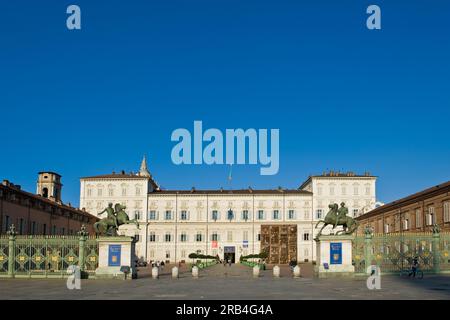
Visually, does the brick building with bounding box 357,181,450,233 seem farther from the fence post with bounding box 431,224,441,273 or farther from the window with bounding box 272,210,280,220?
the window with bounding box 272,210,280,220

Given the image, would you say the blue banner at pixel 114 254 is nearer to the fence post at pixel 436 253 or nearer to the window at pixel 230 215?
the fence post at pixel 436 253

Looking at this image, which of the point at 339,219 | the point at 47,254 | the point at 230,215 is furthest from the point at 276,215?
the point at 47,254

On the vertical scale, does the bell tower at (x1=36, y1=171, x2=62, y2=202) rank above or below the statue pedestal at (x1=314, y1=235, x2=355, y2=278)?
above

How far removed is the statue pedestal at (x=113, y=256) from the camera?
31500mm

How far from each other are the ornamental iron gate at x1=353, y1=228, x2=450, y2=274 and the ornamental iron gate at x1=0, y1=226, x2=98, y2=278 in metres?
15.4

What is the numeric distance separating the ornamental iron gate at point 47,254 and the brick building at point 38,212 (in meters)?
21.1

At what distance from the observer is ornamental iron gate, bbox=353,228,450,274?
1368 inches

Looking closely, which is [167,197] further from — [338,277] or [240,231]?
[338,277]

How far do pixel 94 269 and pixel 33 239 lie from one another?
4015mm

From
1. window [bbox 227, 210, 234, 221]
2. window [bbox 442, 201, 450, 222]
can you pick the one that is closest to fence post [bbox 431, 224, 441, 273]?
window [bbox 442, 201, 450, 222]

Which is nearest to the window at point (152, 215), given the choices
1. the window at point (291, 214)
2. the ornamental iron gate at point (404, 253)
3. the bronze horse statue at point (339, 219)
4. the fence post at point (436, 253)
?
the window at point (291, 214)

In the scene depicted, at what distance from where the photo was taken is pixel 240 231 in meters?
104
